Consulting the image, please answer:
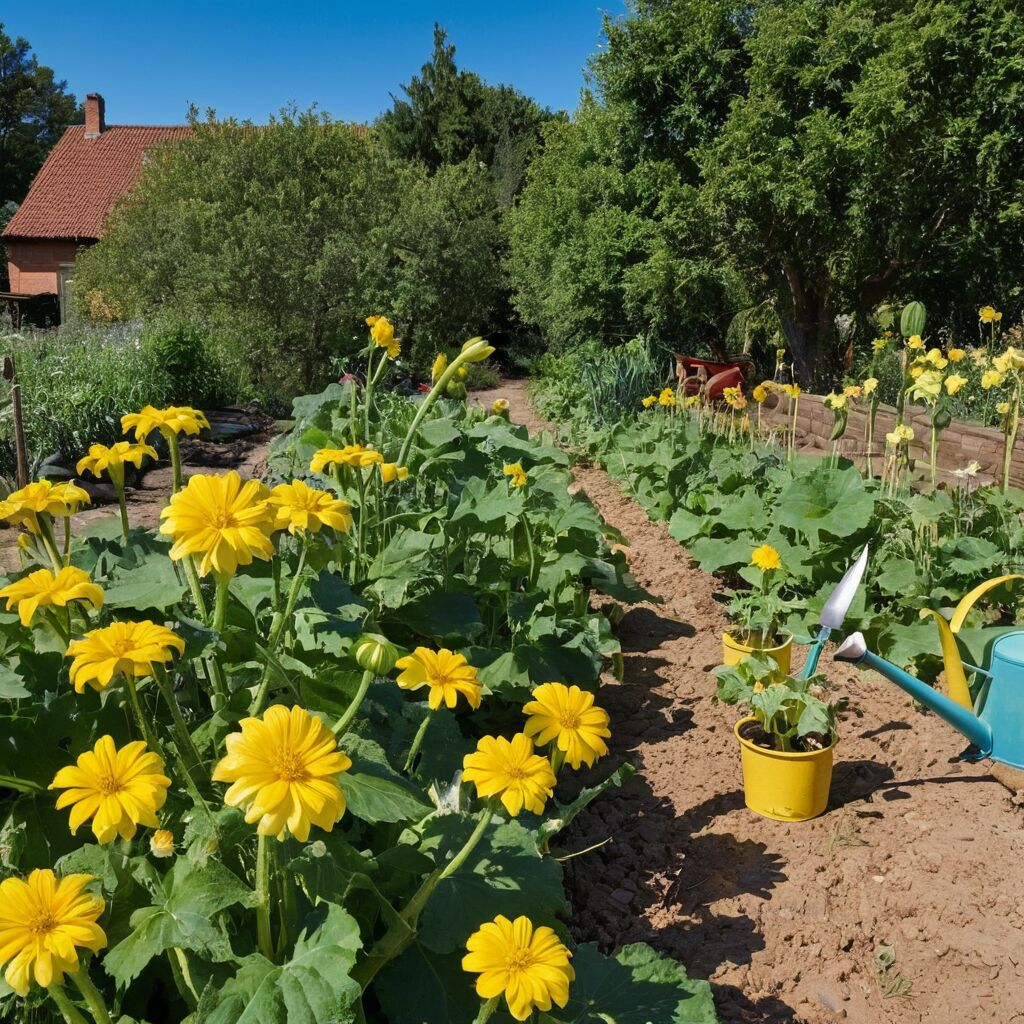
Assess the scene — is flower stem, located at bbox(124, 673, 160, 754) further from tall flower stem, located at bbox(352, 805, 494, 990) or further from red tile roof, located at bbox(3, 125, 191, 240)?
red tile roof, located at bbox(3, 125, 191, 240)

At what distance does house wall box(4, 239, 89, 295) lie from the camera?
2300cm

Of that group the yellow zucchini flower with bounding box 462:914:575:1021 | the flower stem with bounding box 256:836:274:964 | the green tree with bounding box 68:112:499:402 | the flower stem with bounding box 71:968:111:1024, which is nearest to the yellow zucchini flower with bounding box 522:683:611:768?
the yellow zucchini flower with bounding box 462:914:575:1021

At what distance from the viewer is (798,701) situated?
224 centimetres

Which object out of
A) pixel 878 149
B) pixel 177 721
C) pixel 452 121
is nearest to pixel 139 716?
pixel 177 721

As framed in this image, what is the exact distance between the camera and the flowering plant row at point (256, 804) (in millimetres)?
895

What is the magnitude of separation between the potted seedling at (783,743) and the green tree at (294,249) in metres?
8.05

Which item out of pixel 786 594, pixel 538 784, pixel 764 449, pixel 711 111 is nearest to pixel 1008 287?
pixel 711 111

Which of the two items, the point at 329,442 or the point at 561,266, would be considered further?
the point at 561,266

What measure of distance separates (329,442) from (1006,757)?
2281 mm

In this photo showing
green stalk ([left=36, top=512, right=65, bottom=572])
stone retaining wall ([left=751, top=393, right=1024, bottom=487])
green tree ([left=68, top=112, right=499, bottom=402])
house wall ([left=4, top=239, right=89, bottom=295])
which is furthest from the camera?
house wall ([left=4, top=239, right=89, bottom=295])

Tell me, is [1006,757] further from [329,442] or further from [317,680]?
[329,442]

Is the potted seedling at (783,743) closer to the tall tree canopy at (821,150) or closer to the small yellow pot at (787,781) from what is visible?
the small yellow pot at (787,781)

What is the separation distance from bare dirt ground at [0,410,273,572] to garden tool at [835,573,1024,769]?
3.56 metres

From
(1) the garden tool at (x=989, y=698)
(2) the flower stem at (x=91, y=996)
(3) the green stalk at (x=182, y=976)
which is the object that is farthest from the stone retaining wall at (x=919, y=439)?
(2) the flower stem at (x=91, y=996)
